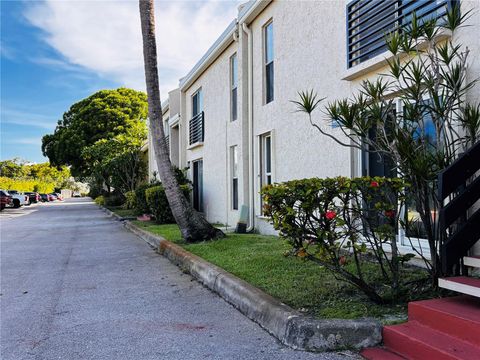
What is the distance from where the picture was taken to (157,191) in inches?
620

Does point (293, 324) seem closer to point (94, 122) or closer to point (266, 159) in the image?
point (266, 159)

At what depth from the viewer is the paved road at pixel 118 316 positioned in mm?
4152

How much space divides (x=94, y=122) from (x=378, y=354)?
129 ft

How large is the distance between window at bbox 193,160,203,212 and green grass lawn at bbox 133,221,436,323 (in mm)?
8153

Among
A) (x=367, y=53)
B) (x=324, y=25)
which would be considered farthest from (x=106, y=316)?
(x=324, y=25)

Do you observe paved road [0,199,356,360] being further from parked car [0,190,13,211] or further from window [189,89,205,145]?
parked car [0,190,13,211]

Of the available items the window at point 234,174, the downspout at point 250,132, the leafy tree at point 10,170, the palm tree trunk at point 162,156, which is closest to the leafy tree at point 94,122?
the window at point 234,174

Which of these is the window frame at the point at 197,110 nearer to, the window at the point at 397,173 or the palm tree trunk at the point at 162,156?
the palm tree trunk at the point at 162,156

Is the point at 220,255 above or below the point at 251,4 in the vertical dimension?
below

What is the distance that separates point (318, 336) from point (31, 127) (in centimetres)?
5014

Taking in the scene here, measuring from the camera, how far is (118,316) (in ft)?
17.4

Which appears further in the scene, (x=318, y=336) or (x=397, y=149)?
(x=397, y=149)

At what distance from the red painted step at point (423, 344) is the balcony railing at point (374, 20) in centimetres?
380

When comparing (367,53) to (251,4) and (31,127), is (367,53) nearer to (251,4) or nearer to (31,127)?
(251,4)
